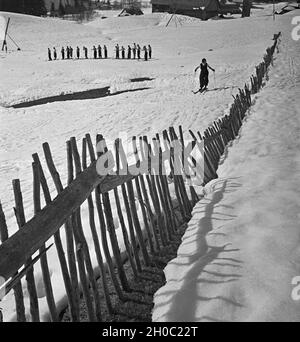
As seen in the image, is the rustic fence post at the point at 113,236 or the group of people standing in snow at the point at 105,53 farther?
the group of people standing in snow at the point at 105,53

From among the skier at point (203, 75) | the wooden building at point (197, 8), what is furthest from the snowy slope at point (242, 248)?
the wooden building at point (197, 8)

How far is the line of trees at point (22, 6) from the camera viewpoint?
67.6 m

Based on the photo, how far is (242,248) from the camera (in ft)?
13.7

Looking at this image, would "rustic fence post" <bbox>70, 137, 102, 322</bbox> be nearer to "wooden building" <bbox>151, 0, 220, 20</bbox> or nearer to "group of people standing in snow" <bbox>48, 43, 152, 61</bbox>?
"group of people standing in snow" <bbox>48, 43, 152, 61</bbox>

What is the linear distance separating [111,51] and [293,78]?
22.8 metres

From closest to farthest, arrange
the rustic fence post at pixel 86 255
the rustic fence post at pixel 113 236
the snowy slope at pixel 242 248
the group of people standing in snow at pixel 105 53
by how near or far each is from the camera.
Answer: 1. the rustic fence post at pixel 86 255
2. the snowy slope at pixel 242 248
3. the rustic fence post at pixel 113 236
4. the group of people standing in snow at pixel 105 53

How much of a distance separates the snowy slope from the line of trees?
71.1m

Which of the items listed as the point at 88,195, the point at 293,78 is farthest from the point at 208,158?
the point at 293,78

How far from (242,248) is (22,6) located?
74.4m

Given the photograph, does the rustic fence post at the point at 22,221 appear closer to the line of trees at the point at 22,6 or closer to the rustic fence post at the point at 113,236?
the rustic fence post at the point at 113,236

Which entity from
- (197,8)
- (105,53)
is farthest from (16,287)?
(197,8)

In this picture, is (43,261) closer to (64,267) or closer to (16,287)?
(64,267)

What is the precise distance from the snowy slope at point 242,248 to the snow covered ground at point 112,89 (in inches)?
51.3

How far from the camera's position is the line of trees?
67.6 meters
